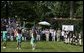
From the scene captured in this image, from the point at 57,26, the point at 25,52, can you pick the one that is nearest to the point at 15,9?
the point at 57,26

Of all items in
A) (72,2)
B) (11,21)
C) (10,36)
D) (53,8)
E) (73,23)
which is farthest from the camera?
(53,8)

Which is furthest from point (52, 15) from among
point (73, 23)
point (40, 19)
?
point (73, 23)

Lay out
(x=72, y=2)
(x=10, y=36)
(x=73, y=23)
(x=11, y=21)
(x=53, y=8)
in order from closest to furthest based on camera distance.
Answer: (x=72, y=2), (x=10, y=36), (x=73, y=23), (x=11, y=21), (x=53, y=8)

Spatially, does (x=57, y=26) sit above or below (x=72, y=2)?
below

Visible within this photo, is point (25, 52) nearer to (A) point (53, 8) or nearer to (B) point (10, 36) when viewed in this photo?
(B) point (10, 36)

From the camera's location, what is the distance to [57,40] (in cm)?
5306

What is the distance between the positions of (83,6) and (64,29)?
71.2 ft

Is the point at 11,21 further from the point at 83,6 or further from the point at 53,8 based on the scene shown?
the point at 83,6

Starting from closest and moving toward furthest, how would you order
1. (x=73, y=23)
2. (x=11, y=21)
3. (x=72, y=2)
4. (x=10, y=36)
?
(x=72, y=2)
(x=10, y=36)
(x=73, y=23)
(x=11, y=21)

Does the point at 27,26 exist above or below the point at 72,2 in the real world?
below

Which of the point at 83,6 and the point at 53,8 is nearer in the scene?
the point at 83,6

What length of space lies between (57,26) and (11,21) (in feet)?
23.8

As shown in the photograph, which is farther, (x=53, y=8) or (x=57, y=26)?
(x=53, y=8)

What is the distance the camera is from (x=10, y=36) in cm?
5206
